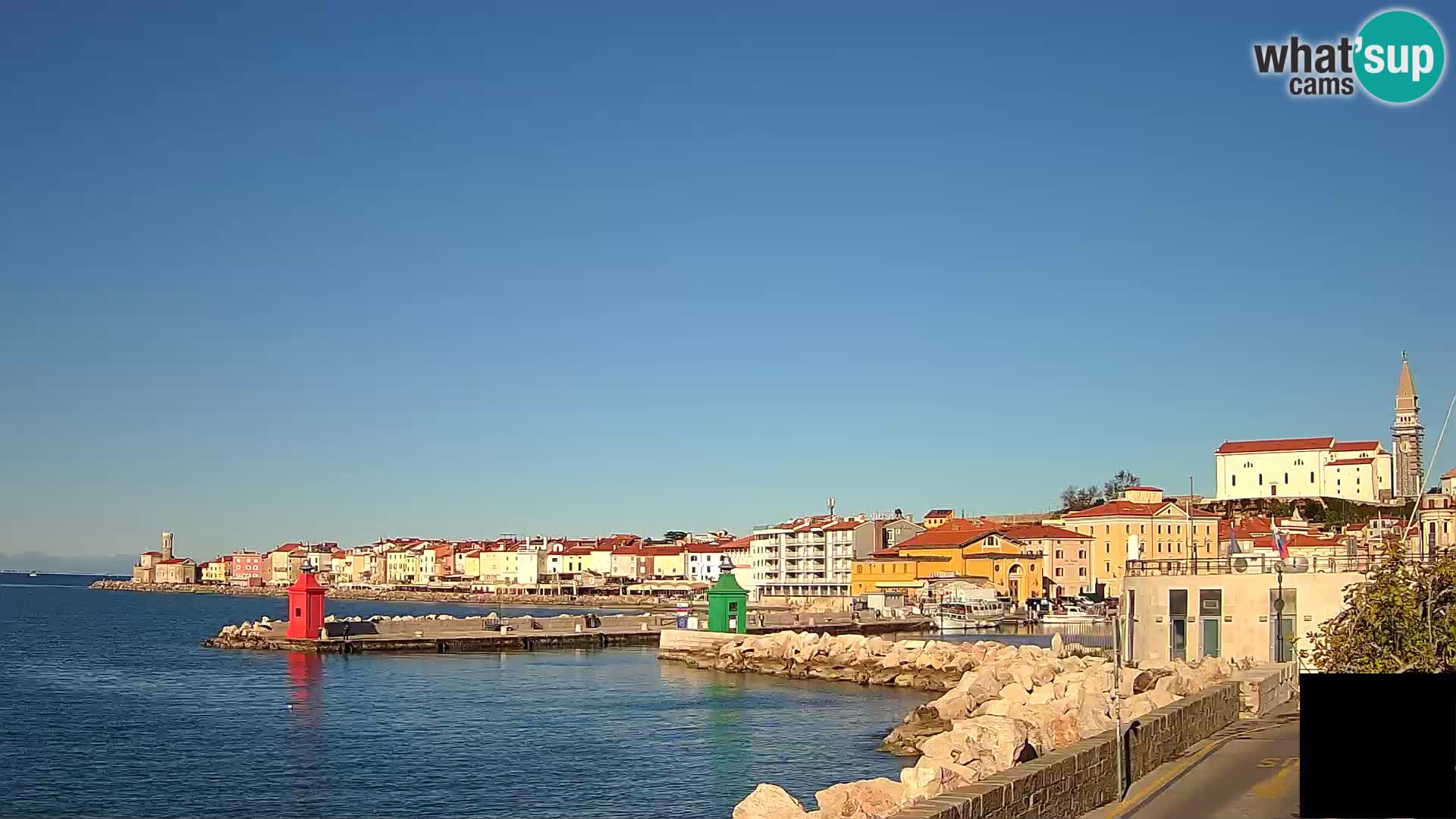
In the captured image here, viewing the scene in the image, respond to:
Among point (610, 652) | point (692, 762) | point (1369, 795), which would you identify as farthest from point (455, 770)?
point (610, 652)

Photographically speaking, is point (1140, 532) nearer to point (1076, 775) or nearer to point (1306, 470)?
point (1306, 470)

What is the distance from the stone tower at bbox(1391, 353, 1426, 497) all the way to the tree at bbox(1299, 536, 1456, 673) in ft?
415

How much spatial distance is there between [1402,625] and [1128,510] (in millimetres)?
101455

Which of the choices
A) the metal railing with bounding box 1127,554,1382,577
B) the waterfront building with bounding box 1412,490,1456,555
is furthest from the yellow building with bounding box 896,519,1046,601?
the metal railing with bounding box 1127,554,1382,577

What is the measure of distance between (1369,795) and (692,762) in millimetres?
26695

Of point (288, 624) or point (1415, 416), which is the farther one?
point (1415, 416)

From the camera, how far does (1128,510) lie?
115875 mm

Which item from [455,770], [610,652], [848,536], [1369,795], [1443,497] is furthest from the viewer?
[848,536]

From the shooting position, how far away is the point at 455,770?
32.3 m

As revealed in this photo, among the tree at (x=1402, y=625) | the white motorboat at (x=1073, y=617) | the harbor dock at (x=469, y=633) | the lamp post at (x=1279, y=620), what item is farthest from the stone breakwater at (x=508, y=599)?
the tree at (x=1402, y=625)

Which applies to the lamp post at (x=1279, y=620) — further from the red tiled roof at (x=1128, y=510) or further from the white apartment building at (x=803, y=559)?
the white apartment building at (x=803, y=559)

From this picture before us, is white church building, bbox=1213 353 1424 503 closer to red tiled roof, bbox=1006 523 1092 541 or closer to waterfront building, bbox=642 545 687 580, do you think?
red tiled roof, bbox=1006 523 1092 541

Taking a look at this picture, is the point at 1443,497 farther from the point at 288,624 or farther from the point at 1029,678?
the point at 288,624

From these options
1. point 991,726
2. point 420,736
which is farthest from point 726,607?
point 991,726
